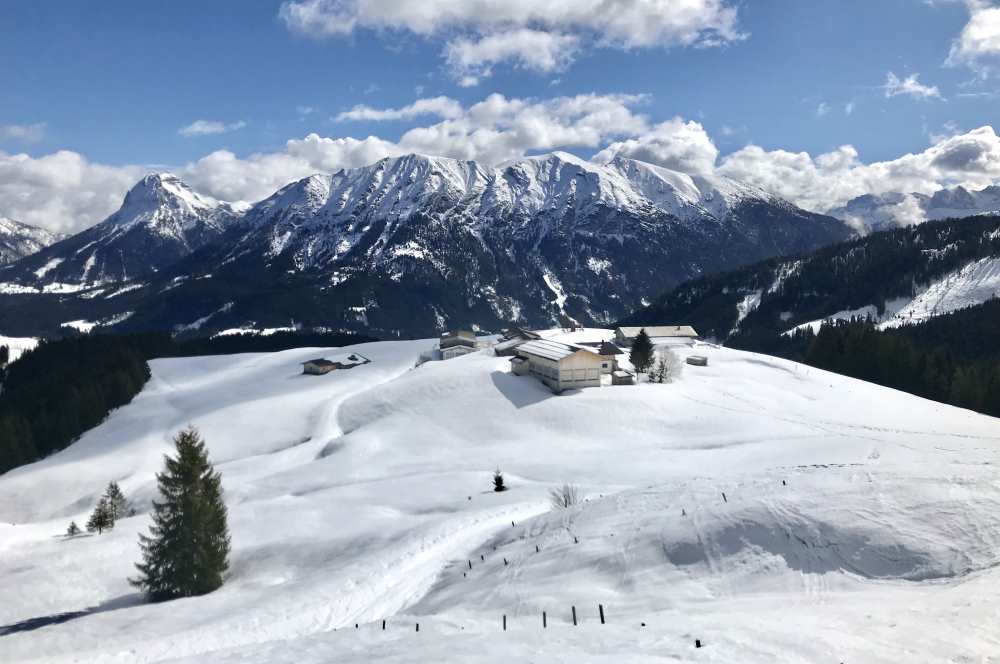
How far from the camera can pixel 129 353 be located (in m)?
134

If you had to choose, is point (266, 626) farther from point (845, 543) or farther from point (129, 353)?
point (129, 353)

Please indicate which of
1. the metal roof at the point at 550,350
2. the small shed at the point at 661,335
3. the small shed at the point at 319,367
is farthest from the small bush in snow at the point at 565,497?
the small shed at the point at 661,335

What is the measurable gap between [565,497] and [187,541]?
2491 centimetres

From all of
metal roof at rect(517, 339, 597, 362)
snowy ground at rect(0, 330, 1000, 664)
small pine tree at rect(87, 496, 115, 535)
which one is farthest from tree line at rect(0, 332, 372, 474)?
metal roof at rect(517, 339, 597, 362)

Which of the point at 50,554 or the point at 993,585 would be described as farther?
the point at 50,554

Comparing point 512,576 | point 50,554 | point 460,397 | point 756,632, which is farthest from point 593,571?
point 460,397

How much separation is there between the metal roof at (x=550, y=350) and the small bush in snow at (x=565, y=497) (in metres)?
39.3

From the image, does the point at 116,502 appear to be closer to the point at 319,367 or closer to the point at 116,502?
the point at 116,502

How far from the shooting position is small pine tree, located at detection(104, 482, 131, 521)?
58.4m

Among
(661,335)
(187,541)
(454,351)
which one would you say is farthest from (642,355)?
(187,541)

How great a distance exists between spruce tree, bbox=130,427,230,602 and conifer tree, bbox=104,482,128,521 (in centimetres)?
2462

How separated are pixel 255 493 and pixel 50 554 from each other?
18801mm

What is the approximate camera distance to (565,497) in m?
43.8

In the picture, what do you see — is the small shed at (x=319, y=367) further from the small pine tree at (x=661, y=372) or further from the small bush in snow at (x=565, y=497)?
the small bush in snow at (x=565, y=497)
